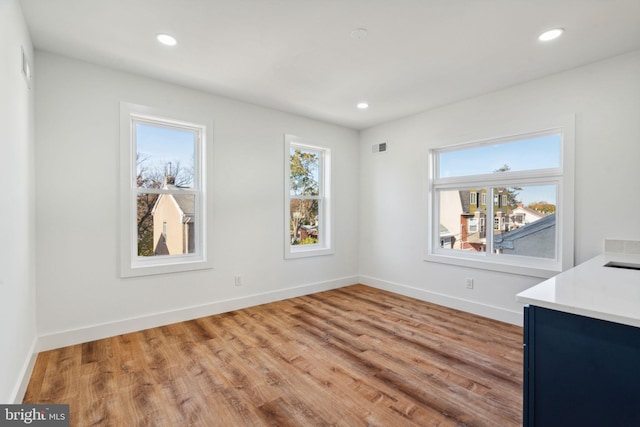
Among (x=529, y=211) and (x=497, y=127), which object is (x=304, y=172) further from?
(x=529, y=211)

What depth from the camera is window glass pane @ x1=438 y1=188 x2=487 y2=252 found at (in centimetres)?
383

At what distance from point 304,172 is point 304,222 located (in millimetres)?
767

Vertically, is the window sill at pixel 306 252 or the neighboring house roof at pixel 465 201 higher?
the neighboring house roof at pixel 465 201

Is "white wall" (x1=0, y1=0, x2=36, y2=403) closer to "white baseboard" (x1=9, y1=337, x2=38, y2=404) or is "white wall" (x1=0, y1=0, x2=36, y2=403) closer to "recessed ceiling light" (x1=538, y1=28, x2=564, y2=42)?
"white baseboard" (x1=9, y1=337, x2=38, y2=404)

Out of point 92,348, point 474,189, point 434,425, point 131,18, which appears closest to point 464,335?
point 434,425

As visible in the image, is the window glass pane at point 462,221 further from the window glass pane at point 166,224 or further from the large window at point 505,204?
the window glass pane at point 166,224

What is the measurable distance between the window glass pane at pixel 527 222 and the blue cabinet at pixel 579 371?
2351 millimetres

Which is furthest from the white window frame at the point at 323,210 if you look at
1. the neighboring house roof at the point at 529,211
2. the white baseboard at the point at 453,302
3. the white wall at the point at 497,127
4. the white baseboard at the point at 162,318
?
the neighboring house roof at the point at 529,211

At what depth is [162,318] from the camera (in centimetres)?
330

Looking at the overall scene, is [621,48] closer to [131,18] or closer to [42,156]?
[131,18]

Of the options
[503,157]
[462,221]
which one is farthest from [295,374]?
[503,157]

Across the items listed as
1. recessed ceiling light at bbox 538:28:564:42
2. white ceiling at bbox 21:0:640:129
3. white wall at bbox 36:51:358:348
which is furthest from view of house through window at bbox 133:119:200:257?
recessed ceiling light at bbox 538:28:564:42
